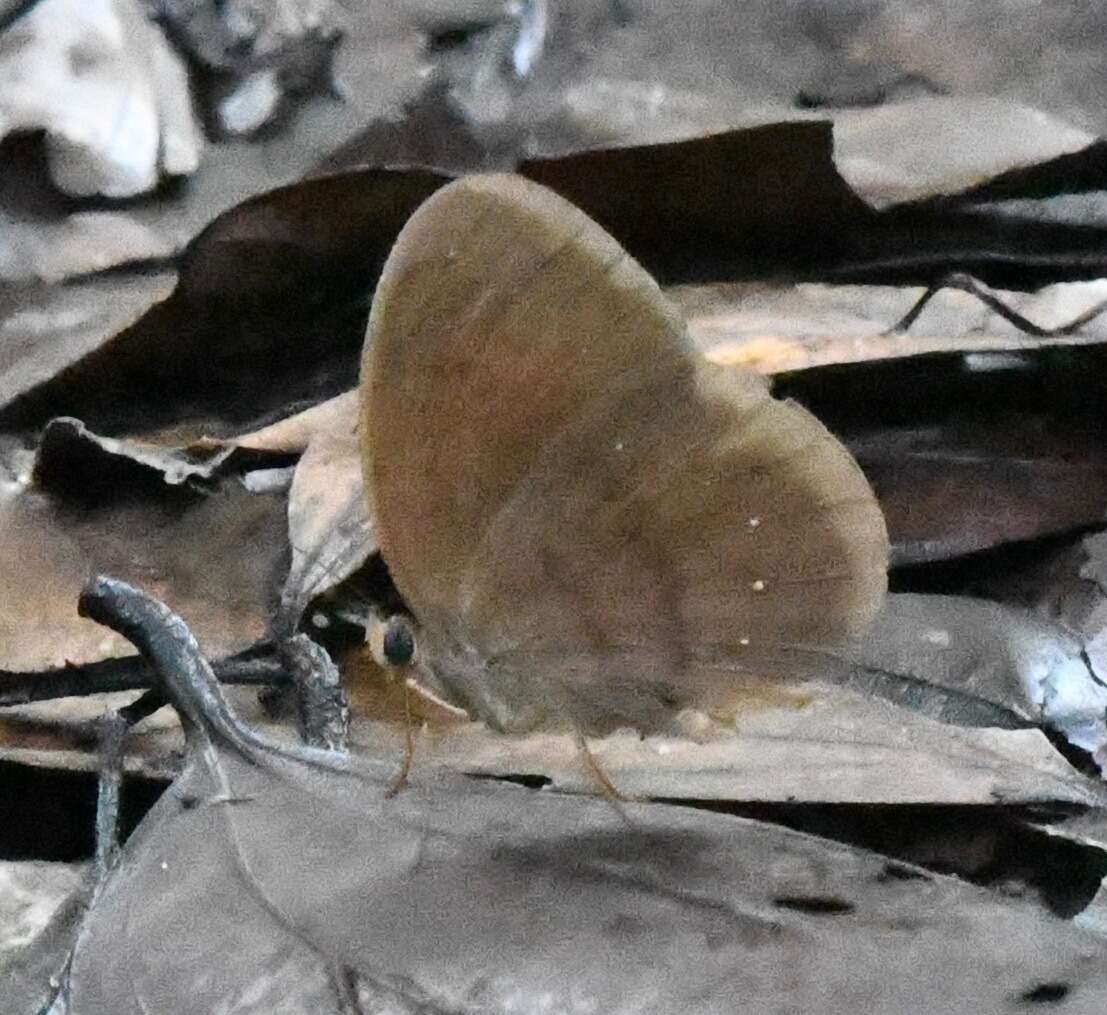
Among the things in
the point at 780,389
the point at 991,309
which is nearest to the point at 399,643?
the point at 780,389

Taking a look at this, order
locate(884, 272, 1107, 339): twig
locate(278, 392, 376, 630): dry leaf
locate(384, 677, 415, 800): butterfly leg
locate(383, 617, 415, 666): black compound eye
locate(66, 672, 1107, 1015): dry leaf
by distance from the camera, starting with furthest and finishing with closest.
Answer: locate(884, 272, 1107, 339): twig
locate(278, 392, 376, 630): dry leaf
locate(383, 617, 415, 666): black compound eye
locate(384, 677, 415, 800): butterfly leg
locate(66, 672, 1107, 1015): dry leaf

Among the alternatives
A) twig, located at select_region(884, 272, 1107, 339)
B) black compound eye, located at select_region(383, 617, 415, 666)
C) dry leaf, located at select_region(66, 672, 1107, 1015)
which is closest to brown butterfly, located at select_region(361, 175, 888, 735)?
black compound eye, located at select_region(383, 617, 415, 666)

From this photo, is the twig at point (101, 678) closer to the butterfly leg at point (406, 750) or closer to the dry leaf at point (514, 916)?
the butterfly leg at point (406, 750)

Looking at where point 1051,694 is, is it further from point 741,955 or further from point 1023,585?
point 741,955

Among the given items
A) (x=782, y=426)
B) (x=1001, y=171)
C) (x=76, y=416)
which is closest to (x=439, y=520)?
(x=782, y=426)

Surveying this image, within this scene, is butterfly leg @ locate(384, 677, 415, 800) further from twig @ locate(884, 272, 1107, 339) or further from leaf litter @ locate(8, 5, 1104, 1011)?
twig @ locate(884, 272, 1107, 339)

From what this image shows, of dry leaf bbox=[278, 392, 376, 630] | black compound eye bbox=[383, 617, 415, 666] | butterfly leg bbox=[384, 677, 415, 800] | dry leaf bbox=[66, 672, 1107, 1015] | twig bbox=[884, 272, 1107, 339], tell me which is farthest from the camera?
twig bbox=[884, 272, 1107, 339]

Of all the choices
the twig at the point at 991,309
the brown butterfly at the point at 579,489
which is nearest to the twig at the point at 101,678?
the brown butterfly at the point at 579,489
